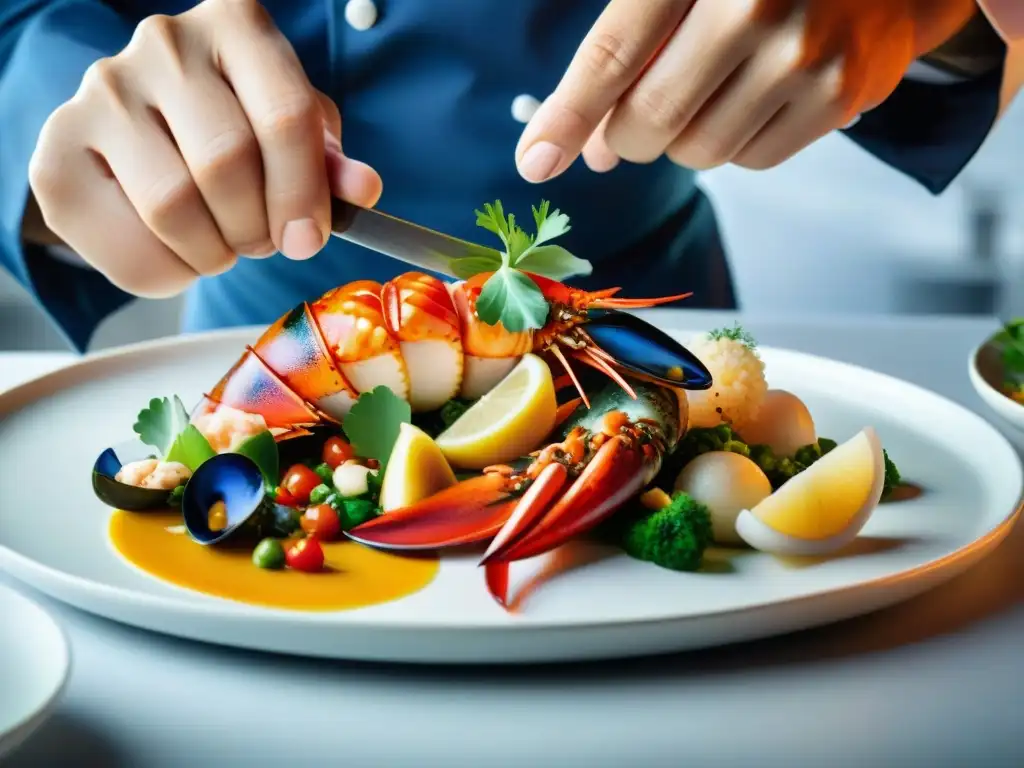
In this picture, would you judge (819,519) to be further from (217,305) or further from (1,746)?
(217,305)

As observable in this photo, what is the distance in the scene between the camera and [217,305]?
2451 mm

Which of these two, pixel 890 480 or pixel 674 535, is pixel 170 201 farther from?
pixel 890 480

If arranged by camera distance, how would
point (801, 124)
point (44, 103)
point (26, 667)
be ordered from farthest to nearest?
point (44, 103)
point (801, 124)
point (26, 667)

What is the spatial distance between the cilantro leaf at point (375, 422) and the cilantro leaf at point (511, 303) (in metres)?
0.16

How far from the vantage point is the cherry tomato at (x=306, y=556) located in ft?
3.63

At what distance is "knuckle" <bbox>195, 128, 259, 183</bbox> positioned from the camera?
1.29 metres

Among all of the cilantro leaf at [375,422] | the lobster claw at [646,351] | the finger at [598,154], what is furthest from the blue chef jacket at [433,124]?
the cilantro leaf at [375,422]

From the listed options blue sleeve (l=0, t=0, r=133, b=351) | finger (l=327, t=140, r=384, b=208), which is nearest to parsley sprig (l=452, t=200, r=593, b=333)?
finger (l=327, t=140, r=384, b=208)

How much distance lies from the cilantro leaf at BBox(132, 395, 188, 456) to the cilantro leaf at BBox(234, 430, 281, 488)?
12 centimetres

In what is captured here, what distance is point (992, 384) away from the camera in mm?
1712

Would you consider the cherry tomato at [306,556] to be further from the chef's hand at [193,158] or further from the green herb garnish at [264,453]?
the chef's hand at [193,158]

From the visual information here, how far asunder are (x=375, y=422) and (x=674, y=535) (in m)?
0.45

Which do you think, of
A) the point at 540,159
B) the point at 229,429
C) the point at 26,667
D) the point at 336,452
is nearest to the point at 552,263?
the point at 540,159

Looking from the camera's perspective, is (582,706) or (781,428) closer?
(582,706)
